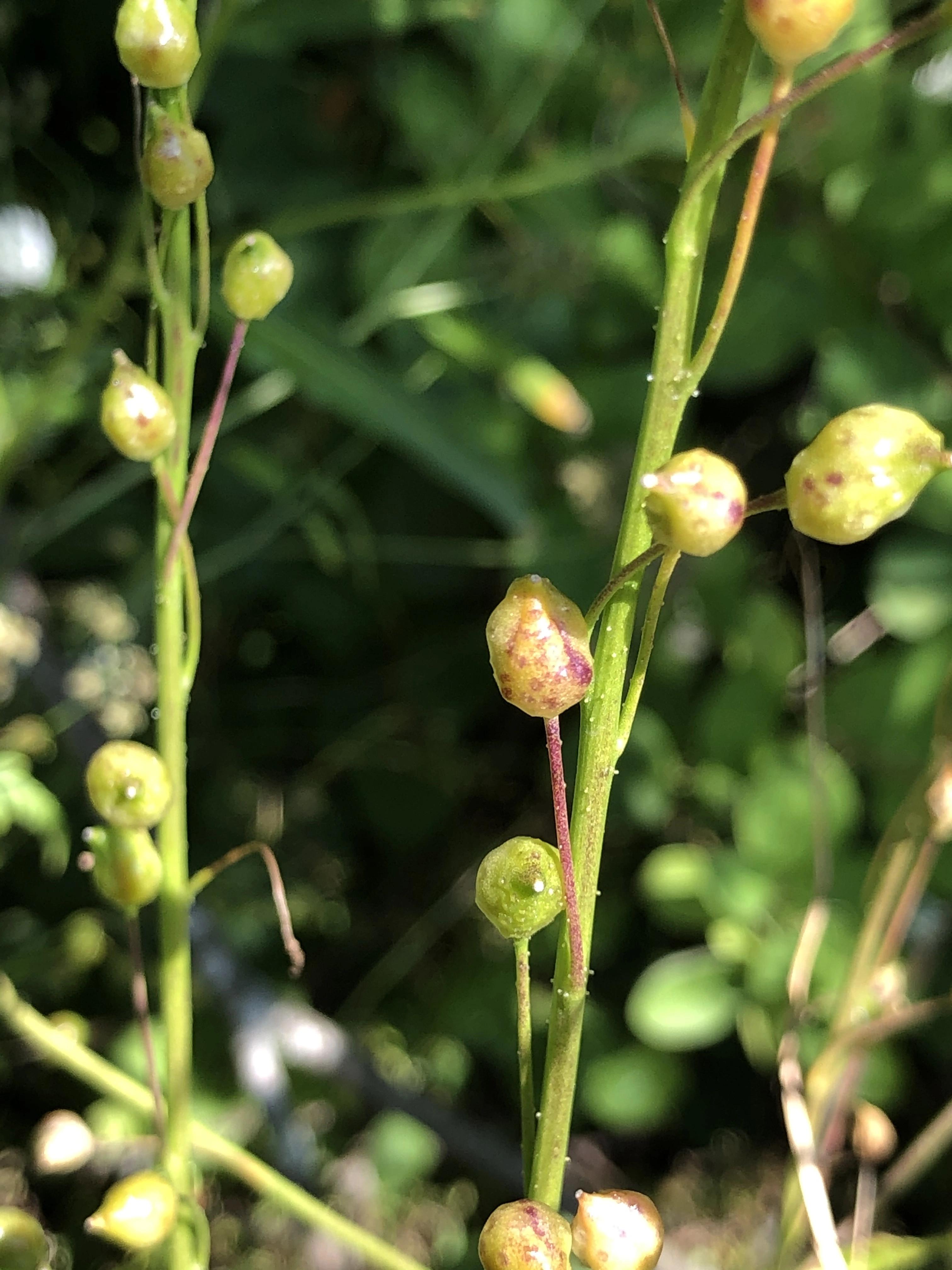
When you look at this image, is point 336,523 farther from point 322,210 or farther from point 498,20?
point 498,20

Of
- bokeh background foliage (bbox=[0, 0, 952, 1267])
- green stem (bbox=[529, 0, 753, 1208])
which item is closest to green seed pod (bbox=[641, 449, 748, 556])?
green stem (bbox=[529, 0, 753, 1208])

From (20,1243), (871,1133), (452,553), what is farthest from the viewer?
(452,553)

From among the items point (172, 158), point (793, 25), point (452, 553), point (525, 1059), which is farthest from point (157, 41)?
point (452, 553)

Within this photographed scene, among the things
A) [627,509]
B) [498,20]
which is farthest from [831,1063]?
[498,20]

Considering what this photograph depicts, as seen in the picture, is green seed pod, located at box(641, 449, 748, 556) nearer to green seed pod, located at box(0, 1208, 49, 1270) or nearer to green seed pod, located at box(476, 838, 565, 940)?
green seed pod, located at box(476, 838, 565, 940)

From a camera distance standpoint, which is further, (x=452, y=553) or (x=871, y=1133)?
(x=452, y=553)

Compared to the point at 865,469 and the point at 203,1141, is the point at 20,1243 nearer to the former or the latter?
the point at 203,1141
